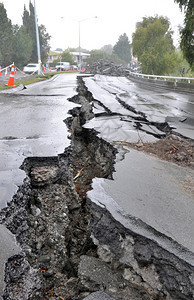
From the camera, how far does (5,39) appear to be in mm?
34438

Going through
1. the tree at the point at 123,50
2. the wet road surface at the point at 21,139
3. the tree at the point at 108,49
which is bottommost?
the wet road surface at the point at 21,139

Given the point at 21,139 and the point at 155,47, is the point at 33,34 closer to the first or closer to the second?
the point at 155,47

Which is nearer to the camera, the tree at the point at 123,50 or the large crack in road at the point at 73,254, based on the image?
the large crack in road at the point at 73,254

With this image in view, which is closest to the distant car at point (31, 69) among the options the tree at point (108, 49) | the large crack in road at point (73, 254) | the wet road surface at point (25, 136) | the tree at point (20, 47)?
the tree at point (20, 47)

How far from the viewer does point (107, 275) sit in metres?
2.19

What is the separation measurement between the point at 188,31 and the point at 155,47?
48.6ft

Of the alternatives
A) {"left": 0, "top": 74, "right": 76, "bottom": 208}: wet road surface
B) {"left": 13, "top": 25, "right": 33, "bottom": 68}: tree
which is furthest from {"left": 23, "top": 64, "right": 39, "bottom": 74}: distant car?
{"left": 0, "top": 74, "right": 76, "bottom": 208}: wet road surface

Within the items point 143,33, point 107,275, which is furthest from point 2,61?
point 107,275

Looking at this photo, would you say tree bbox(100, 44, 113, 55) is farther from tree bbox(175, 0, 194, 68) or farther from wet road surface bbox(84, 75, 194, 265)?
wet road surface bbox(84, 75, 194, 265)

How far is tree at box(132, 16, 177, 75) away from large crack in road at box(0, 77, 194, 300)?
24.3 m

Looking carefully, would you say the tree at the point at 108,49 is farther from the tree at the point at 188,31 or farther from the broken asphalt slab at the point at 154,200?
the broken asphalt slab at the point at 154,200

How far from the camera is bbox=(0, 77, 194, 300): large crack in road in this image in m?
1.96

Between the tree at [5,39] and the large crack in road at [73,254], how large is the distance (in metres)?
35.3

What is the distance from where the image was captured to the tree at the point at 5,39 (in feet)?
110
